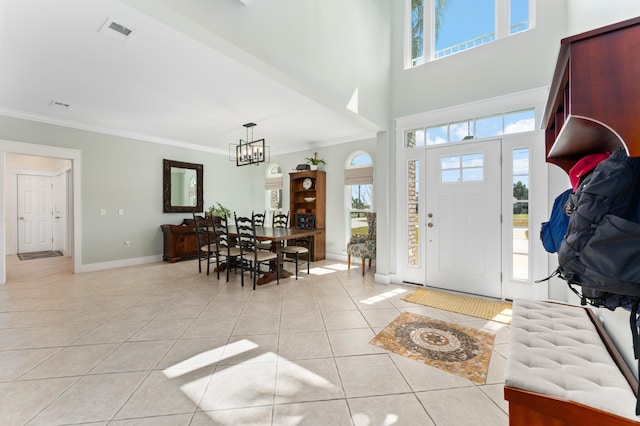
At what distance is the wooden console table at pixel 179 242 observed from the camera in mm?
5594

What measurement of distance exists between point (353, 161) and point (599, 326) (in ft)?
15.3

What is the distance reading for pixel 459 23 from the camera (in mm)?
3650

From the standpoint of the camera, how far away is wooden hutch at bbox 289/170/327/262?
19.5 ft

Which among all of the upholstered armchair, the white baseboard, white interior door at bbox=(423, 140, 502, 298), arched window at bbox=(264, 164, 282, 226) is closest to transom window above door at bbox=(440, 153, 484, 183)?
white interior door at bbox=(423, 140, 502, 298)

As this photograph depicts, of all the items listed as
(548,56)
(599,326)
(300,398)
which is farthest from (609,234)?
(548,56)

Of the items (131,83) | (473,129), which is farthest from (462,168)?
(131,83)

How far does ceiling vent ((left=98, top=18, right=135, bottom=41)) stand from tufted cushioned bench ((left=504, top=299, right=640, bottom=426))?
356 cm

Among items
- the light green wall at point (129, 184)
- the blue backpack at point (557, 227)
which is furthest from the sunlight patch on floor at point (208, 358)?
the light green wall at point (129, 184)

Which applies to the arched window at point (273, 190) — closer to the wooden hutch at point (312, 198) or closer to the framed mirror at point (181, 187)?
the wooden hutch at point (312, 198)

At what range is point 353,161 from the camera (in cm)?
583

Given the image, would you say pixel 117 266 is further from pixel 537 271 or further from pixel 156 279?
pixel 537 271

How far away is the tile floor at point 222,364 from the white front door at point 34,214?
4.52 metres

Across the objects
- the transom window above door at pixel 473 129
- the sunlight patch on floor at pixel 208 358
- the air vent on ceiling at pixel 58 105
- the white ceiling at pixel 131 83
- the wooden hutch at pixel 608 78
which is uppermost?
the white ceiling at pixel 131 83

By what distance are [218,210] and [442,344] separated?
5.55 m
